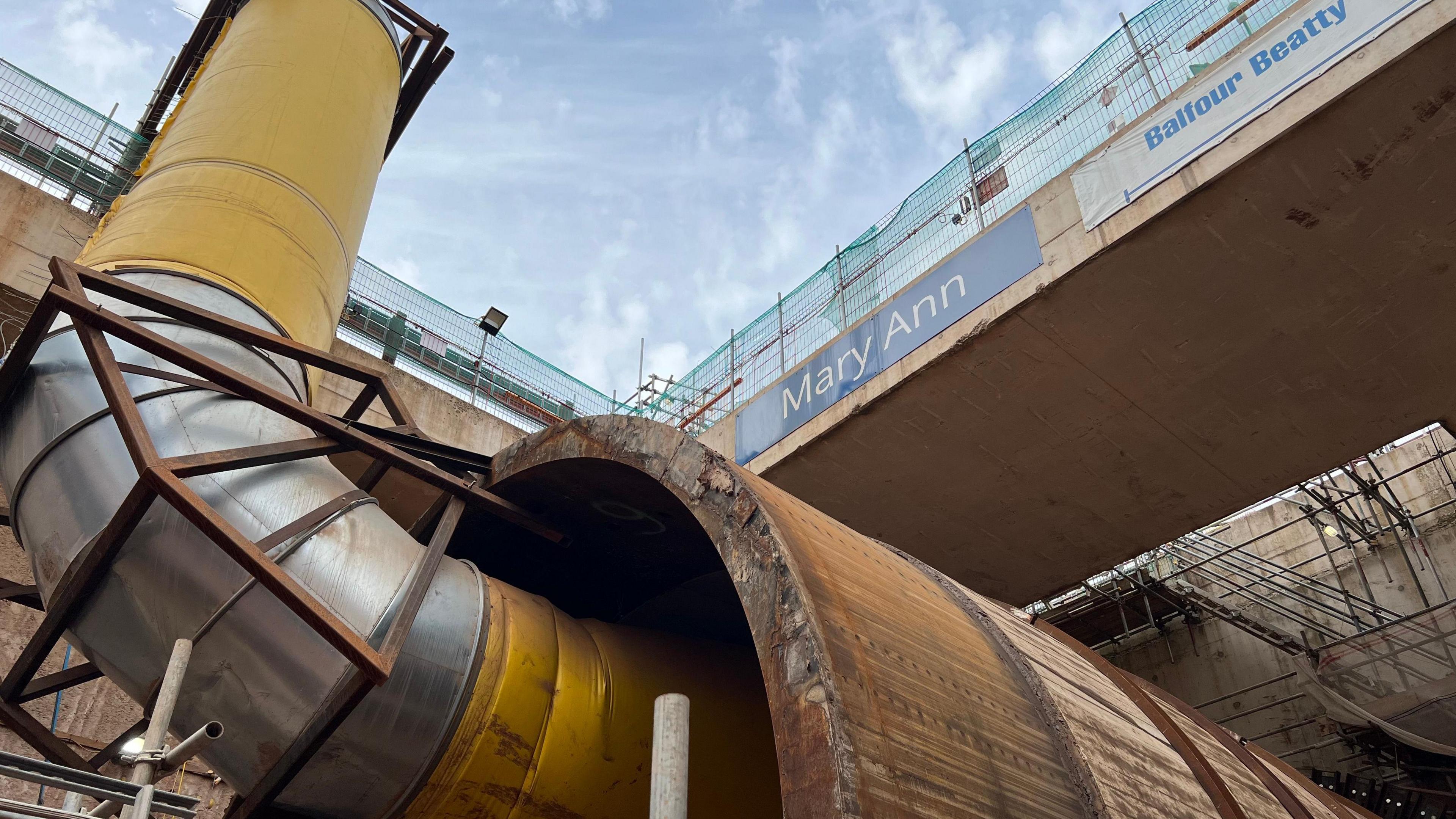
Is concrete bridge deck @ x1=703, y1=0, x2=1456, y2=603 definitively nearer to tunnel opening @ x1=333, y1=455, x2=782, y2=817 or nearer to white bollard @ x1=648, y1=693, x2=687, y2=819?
tunnel opening @ x1=333, y1=455, x2=782, y2=817

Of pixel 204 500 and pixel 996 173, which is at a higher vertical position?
pixel 996 173

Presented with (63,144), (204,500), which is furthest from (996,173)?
(63,144)

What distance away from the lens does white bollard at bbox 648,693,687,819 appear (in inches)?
103

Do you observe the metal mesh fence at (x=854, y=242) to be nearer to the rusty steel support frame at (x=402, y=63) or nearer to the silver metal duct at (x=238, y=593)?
the rusty steel support frame at (x=402, y=63)

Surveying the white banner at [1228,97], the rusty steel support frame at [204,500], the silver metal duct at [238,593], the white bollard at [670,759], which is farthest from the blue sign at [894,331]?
the white bollard at [670,759]

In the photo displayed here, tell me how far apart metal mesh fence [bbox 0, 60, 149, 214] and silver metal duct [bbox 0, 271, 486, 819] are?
15.6ft

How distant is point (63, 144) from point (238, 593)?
266 inches

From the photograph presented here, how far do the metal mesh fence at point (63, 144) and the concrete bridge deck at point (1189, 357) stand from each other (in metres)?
6.21

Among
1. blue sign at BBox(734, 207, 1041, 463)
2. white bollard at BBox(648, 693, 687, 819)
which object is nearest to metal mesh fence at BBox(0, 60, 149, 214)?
blue sign at BBox(734, 207, 1041, 463)

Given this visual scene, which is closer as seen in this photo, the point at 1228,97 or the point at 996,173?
the point at 1228,97

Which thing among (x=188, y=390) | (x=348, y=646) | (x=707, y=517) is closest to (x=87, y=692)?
(x=188, y=390)

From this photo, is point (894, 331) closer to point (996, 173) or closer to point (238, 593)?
point (996, 173)

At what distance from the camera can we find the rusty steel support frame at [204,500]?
3383 mm

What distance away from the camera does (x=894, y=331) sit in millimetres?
8484
